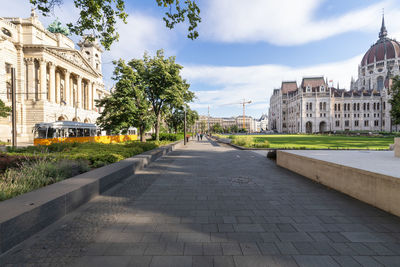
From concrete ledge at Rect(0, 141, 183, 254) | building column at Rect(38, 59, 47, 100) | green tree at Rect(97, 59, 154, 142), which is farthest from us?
building column at Rect(38, 59, 47, 100)

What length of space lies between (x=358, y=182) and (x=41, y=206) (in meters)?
7.73

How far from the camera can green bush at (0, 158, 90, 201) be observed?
13.7 feet

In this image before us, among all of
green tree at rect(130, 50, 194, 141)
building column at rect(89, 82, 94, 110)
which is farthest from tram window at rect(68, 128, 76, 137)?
building column at rect(89, 82, 94, 110)

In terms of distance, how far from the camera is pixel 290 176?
25.2 feet

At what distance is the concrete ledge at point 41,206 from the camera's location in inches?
112

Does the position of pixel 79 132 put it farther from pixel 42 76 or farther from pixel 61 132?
pixel 42 76

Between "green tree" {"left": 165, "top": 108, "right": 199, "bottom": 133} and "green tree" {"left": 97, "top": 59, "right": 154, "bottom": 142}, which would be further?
"green tree" {"left": 165, "top": 108, "right": 199, "bottom": 133}

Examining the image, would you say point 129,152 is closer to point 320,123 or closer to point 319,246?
point 319,246

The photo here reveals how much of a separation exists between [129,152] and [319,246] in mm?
9618

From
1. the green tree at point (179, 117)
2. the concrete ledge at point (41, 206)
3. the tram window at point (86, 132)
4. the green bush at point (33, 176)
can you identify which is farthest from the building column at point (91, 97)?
the concrete ledge at point (41, 206)

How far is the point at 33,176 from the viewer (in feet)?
16.3

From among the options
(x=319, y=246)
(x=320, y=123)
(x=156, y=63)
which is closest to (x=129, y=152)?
(x=319, y=246)

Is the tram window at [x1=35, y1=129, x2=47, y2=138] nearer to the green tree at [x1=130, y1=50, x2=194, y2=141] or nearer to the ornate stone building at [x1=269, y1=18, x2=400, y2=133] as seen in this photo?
the green tree at [x1=130, y1=50, x2=194, y2=141]

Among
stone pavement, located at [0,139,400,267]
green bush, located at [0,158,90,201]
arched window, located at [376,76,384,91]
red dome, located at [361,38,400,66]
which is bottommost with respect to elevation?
stone pavement, located at [0,139,400,267]
